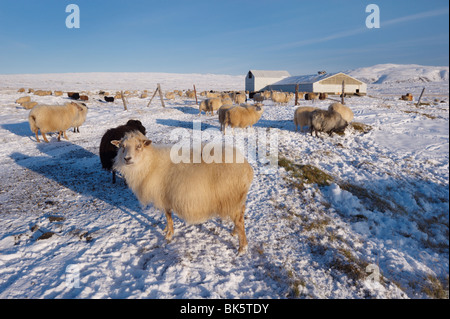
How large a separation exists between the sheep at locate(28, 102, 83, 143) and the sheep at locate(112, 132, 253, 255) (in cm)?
895

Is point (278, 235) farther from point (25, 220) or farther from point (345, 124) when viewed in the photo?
point (345, 124)

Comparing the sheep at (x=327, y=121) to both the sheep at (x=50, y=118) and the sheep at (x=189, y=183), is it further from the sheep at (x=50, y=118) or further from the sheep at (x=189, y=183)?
the sheep at (x=50, y=118)

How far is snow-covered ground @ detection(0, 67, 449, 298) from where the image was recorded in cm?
A: 330

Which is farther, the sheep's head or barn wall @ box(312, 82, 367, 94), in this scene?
barn wall @ box(312, 82, 367, 94)

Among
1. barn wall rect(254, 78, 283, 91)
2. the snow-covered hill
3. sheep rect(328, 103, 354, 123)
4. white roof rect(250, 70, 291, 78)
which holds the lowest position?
sheep rect(328, 103, 354, 123)

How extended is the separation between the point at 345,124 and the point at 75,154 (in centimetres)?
1252

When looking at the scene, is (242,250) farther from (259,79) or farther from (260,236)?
(259,79)

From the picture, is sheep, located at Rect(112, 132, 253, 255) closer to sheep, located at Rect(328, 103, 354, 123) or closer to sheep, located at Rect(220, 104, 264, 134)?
sheep, located at Rect(220, 104, 264, 134)

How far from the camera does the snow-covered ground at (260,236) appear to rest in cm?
330

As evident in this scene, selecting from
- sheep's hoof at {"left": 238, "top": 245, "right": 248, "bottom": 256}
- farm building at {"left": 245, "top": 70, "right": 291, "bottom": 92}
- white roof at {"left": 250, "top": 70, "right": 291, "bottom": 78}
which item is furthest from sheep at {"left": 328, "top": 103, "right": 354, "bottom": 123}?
white roof at {"left": 250, "top": 70, "right": 291, "bottom": 78}

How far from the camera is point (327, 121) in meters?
10.8

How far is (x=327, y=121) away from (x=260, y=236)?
8370 millimetres

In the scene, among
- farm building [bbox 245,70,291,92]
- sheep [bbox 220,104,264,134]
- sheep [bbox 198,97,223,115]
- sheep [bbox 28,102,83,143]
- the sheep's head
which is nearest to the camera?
the sheep's head
